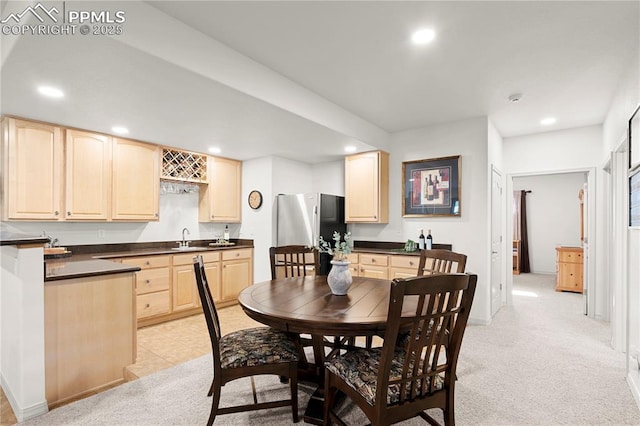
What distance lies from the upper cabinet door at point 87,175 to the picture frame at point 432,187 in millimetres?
3783

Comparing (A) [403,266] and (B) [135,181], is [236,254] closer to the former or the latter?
(B) [135,181]

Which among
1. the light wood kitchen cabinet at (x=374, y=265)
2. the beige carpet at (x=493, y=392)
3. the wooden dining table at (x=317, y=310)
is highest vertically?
the wooden dining table at (x=317, y=310)

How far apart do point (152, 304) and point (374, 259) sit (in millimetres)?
2831

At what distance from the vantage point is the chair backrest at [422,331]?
1339mm

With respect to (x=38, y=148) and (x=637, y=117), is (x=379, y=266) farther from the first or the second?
(x=38, y=148)

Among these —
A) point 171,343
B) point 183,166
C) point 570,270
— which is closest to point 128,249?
point 183,166

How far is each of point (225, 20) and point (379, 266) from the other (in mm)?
3260

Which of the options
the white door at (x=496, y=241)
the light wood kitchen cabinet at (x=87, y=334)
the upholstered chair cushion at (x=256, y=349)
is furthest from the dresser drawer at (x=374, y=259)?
the light wood kitchen cabinet at (x=87, y=334)

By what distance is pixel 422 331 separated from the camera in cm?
141

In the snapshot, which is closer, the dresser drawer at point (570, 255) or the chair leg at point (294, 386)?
the chair leg at point (294, 386)

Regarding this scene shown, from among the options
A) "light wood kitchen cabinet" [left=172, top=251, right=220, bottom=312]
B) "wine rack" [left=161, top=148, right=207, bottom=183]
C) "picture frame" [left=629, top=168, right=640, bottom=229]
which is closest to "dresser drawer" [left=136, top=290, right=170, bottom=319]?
"light wood kitchen cabinet" [left=172, top=251, right=220, bottom=312]

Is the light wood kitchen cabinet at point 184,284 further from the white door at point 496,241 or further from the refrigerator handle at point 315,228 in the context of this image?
the white door at point 496,241

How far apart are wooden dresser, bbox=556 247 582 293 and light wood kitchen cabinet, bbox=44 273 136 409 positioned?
6.92 metres

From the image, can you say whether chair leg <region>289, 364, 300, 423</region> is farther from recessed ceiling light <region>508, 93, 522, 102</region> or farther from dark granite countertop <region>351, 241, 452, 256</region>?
recessed ceiling light <region>508, 93, 522, 102</region>
